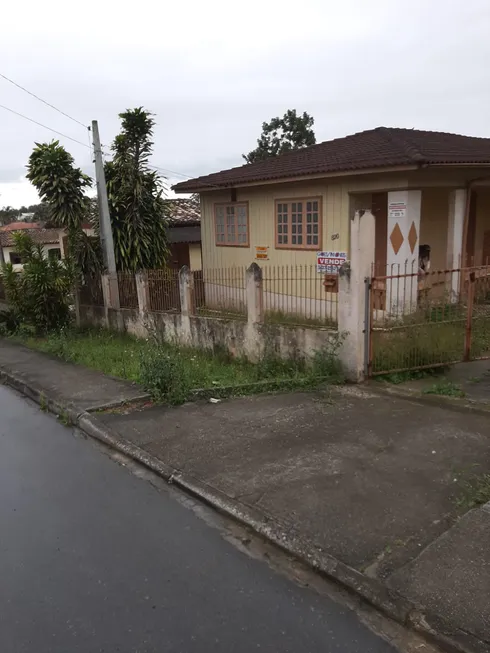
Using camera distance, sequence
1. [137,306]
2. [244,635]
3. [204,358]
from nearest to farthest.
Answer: [244,635] < [204,358] < [137,306]

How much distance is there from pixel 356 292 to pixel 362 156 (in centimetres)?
416

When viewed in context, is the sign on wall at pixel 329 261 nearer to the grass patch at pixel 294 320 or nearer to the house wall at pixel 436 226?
the house wall at pixel 436 226

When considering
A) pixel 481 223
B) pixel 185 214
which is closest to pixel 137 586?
pixel 481 223

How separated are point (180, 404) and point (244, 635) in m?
4.43

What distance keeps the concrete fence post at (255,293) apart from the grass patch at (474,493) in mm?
4589

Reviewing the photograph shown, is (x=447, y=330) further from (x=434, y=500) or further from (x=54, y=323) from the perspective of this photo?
(x=54, y=323)

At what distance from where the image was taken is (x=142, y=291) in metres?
11.2

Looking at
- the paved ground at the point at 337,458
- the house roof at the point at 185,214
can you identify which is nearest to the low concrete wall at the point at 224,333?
the paved ground at the point at 337,458

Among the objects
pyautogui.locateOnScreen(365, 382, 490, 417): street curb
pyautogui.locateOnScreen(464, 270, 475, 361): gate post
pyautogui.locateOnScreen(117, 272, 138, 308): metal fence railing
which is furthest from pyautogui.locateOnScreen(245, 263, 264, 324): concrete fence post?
pyautogui.locateOnScreen(117, 272, 138, 308): metal fence railing

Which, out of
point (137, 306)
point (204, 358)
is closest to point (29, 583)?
point (204, 358)

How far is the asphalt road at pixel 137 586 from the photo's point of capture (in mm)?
3057

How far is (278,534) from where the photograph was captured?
3.99 metres

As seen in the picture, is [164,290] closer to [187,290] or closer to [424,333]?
[187,290]

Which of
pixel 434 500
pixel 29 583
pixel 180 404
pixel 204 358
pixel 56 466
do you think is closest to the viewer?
pixel 29 583
